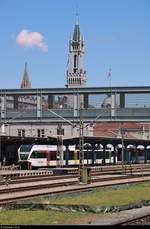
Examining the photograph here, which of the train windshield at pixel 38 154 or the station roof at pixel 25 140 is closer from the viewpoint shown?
the station roof at pixel 25 140

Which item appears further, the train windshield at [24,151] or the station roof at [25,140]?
the train windshield at [24,151]

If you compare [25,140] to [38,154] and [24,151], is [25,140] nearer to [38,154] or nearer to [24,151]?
[24,151]

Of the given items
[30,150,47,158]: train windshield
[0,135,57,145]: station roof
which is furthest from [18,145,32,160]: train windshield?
[0,135,57,145]: station roof

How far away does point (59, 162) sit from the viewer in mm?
77250

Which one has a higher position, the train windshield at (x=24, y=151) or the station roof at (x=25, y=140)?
the station roof at (x=25, y=140)

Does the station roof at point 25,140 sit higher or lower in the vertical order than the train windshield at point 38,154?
higher

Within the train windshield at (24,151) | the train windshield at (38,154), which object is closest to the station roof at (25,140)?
the train windshield at (24,151)

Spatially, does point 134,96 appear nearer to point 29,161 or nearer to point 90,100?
point 90,100

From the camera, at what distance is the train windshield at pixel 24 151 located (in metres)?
73.8

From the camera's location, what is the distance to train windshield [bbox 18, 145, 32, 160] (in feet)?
242

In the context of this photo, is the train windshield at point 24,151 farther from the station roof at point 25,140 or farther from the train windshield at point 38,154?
the station roof at point 25,140

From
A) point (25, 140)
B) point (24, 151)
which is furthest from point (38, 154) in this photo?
point (25, 140)

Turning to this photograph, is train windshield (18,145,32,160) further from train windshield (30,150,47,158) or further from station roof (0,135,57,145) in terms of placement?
station roof (0,135,57,145)

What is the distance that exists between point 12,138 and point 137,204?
1862 inches
